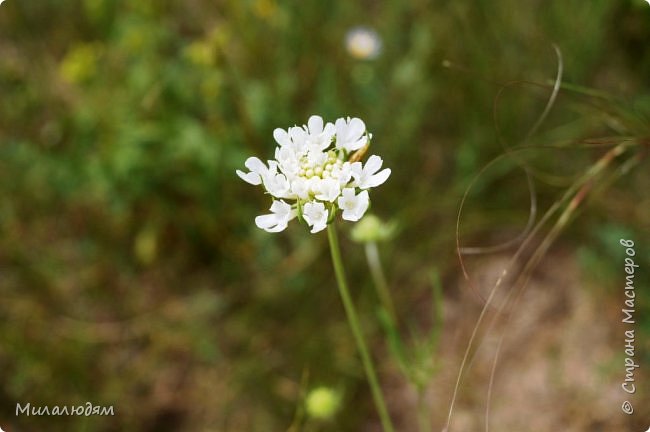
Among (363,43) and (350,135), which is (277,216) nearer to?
(350,135)

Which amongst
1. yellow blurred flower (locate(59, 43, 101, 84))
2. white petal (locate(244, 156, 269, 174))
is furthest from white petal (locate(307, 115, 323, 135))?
yellow blurred flower (locate(59, 43, 101, 84))

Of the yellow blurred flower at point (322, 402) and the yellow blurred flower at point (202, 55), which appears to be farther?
the yellow blurred flower at point (202, 55)

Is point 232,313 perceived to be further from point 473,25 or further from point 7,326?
point 473,25

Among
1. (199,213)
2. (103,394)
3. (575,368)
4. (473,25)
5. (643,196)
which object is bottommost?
(575,368)

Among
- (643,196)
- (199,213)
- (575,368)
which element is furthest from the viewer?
(199,213)

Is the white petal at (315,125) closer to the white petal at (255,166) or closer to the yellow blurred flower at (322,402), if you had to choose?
the white petal at (255,166)

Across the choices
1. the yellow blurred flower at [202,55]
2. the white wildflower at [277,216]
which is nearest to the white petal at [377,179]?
the white wildflower at [277,216]

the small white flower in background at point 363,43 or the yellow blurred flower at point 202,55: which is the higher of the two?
the small white flower in background at point 363,43

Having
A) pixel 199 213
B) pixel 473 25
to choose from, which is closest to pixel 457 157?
pixel 473 25
